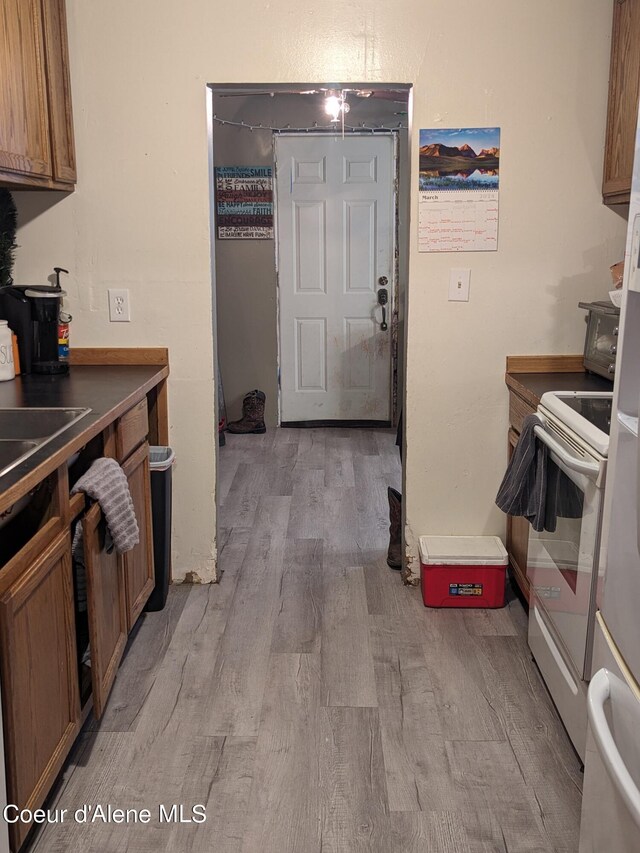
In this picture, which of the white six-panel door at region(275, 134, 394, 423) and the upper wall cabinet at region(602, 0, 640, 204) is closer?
the upper wall cabinet at region(602, 0, 640, 204)

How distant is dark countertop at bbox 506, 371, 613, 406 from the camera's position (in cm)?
282

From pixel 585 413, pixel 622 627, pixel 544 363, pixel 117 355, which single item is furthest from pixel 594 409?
pixel 117 355

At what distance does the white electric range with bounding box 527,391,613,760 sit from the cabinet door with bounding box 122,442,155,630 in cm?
126

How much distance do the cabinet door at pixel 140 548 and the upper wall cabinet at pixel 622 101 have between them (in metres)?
1.86

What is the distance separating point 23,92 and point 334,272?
345 cm

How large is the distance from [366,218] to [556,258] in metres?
2.82

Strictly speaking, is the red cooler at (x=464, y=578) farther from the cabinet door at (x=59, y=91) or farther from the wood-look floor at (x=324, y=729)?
the cabinet door at (x=59, y=91)

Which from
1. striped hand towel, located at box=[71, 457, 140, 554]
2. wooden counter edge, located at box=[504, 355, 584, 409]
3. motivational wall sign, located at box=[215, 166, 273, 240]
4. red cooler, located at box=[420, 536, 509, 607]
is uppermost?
motivational wall sign, located at box=[215, 166, 273, 240]

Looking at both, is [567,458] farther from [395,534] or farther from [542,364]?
[395,534]

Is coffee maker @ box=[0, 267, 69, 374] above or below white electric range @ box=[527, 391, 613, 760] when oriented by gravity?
above

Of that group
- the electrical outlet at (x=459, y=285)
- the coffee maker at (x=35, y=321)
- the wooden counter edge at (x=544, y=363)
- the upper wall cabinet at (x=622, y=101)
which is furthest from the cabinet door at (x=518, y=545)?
the coffee maker at (x=35, y=321)

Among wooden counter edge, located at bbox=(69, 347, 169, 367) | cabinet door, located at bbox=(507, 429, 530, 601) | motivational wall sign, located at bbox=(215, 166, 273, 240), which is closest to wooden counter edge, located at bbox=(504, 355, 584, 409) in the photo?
cabinet door, located at bbox=(507, 429, 530, 601)

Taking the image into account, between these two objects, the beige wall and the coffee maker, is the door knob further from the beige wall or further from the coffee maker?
the coffee maker

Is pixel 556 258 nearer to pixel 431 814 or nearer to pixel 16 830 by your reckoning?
pixel 431 814
